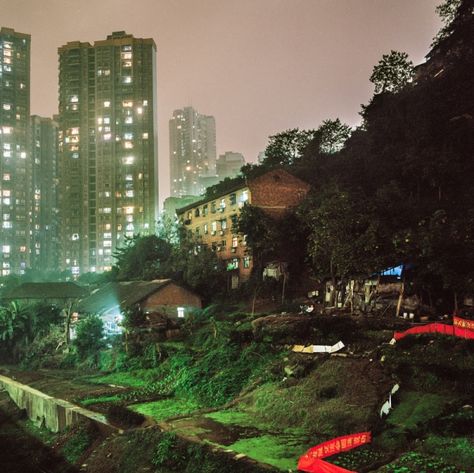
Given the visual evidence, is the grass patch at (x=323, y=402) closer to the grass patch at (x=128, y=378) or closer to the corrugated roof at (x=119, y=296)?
the grass patch at (x=128, y=378)

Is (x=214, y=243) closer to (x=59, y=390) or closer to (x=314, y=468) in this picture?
(x=59, y=390)

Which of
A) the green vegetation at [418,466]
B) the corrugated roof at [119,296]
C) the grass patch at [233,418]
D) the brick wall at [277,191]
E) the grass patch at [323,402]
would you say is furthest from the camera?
the brick wall at [277,191]

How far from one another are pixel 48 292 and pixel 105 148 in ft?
194

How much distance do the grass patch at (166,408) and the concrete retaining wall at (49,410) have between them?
1.69 metres

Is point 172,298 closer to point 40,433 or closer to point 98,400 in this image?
point 98,400

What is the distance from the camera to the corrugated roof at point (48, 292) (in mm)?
57697

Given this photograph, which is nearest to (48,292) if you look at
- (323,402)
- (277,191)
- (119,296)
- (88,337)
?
(119,296)

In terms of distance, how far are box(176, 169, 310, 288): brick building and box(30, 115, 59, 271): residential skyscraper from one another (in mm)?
89394

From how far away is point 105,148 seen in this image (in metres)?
111

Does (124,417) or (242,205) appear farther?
(242,205)

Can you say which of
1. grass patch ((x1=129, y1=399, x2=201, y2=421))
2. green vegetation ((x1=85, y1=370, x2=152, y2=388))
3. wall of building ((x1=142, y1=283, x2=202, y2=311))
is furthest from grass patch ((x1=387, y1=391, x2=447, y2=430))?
wall of building ((x1=142, y1=283, x2=202, y2=311))

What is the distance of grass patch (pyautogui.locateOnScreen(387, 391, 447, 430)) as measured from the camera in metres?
13.3

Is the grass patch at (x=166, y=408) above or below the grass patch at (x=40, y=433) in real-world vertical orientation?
above

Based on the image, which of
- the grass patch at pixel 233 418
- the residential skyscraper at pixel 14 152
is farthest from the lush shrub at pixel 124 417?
the residential skyscraper at pixel 14 152
